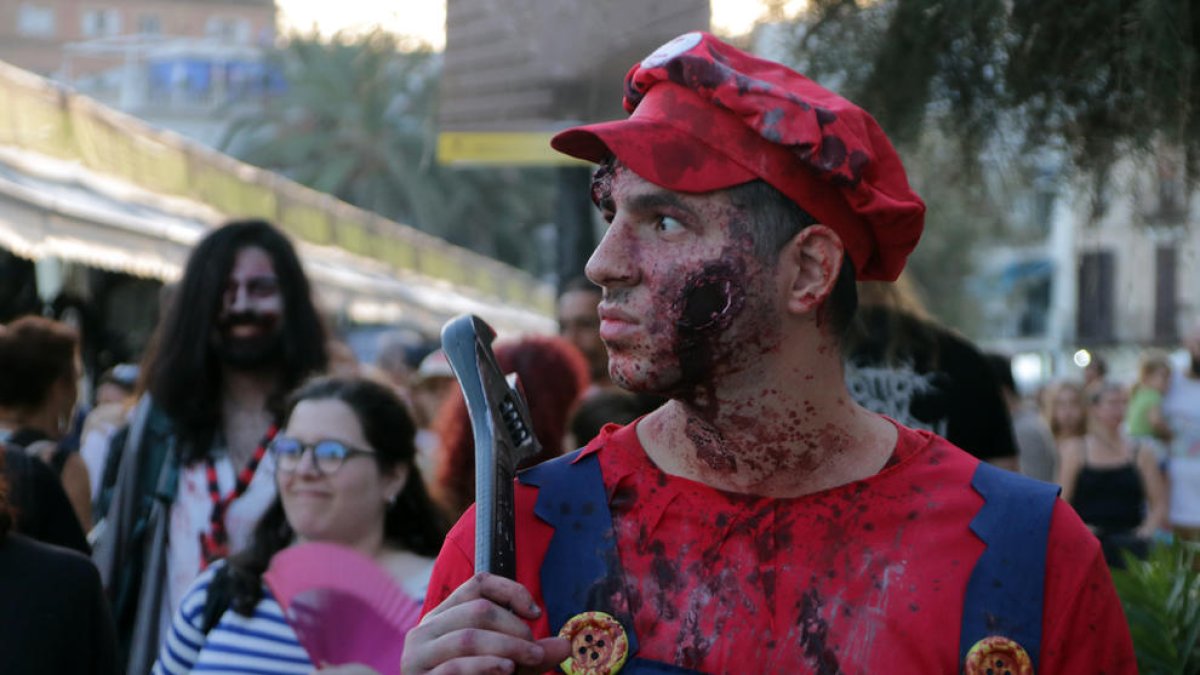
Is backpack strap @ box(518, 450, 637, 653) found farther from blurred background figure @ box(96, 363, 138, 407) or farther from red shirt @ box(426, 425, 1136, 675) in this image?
blurred background figure @ box(96, 363, 138, 407)

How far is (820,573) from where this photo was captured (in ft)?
6.71

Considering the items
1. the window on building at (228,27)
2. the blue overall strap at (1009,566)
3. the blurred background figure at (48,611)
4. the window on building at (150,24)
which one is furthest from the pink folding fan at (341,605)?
the window on building at (150,24)

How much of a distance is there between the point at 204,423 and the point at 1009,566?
3.06 m

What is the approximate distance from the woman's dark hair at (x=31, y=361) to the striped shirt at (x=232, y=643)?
1.59 m

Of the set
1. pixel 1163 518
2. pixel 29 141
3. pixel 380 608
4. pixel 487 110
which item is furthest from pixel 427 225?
pixel 380 608

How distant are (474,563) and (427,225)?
35.6m

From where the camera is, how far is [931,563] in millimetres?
2021

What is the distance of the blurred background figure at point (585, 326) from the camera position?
19.9 feet

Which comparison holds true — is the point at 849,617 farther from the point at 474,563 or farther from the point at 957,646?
the point at 474,563

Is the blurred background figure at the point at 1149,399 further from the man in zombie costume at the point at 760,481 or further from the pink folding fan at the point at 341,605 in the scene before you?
the man in zombie costume at the point at 760,481

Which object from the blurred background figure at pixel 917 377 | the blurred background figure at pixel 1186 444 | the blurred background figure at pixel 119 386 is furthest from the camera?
the blurred background figure at pixel 1186 444

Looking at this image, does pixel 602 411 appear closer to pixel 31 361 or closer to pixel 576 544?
pixel 31 361

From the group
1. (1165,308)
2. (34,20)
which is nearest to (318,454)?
(1165,308)


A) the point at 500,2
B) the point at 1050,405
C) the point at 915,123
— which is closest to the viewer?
the point at 915,123
